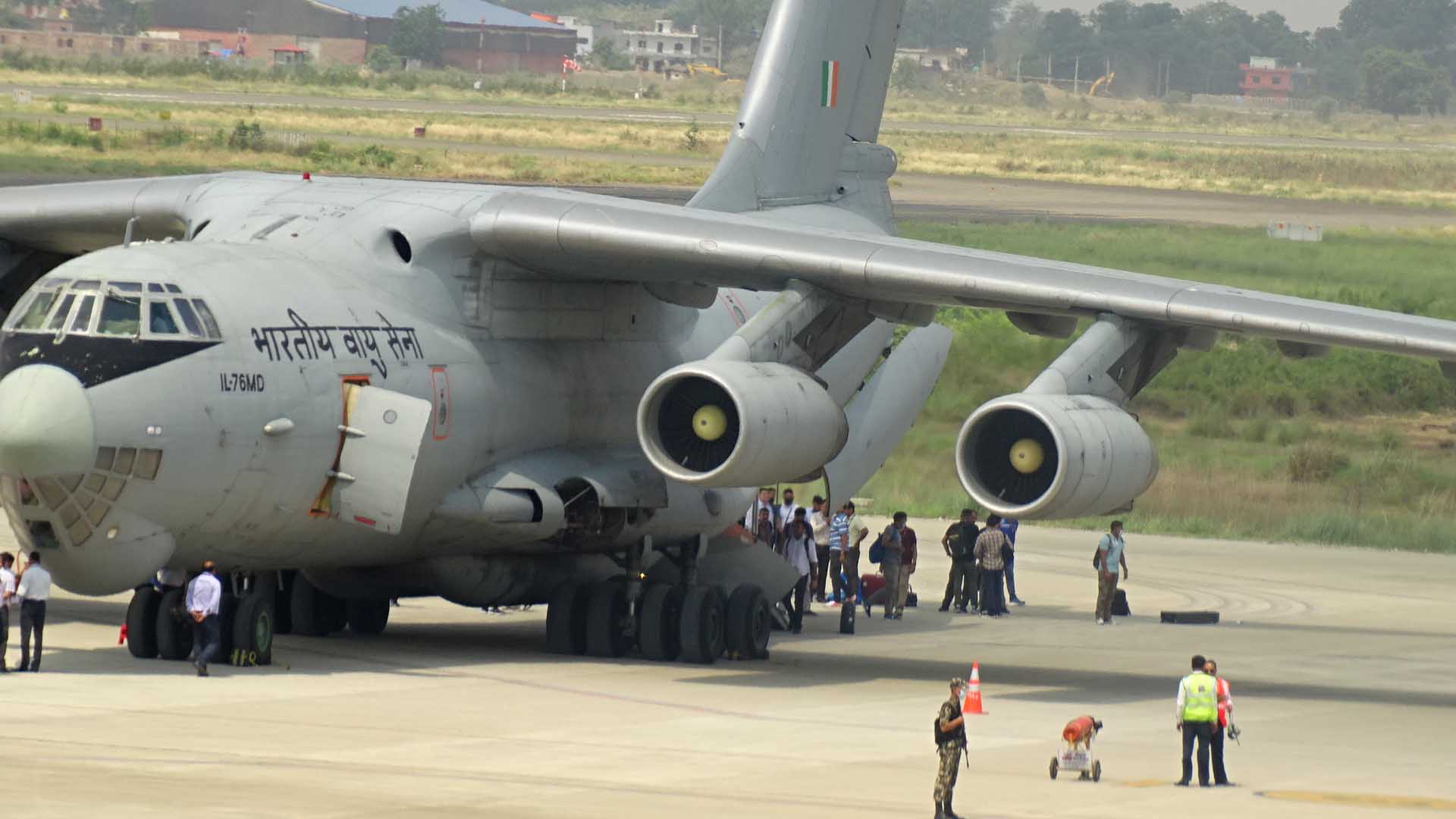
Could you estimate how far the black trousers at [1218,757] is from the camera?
14.3 meters

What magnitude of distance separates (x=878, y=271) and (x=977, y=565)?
729 centimetres

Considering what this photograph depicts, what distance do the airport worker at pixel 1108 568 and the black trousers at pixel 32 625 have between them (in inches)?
Answer: 432

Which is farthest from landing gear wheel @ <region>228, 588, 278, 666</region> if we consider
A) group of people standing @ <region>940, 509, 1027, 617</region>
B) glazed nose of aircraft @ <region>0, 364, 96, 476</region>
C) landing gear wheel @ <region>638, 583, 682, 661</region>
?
group of people standing @ <region>940, 509, 1027, 617</region>

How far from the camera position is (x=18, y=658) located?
18.1 m

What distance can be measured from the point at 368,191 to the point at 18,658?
4.56 m

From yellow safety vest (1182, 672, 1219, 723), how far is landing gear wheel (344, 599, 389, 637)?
8.52 meters

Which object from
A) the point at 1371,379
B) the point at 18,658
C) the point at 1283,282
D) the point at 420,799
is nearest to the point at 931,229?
the point at 1283,282

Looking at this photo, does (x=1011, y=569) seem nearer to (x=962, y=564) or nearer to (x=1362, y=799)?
(x=962, y=564)

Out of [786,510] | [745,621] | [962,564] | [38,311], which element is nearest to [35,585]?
[38,311]

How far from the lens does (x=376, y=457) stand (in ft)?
58.3

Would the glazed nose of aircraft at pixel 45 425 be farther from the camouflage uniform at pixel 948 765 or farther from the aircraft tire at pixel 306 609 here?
the camouflage uniform at pixel 948 765

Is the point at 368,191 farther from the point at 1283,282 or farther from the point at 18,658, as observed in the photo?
the point at 1283,282

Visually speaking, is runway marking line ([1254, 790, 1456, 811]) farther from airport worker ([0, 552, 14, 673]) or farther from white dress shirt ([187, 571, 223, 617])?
airport worker ([0, 552, 14, 673])

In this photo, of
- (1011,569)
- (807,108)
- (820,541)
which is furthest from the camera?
(1011,569)
